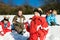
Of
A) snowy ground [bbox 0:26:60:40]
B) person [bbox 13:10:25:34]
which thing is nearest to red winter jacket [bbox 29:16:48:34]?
snowy ground [bbox 0:26:60:40]

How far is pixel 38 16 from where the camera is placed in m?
10.5

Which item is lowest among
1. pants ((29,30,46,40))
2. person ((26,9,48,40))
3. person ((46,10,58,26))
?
person ((46,10,58,26))

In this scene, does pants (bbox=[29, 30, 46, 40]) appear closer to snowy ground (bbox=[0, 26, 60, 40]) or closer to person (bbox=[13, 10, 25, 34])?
snowy ground (bbox=[0, 26, 60, 40])

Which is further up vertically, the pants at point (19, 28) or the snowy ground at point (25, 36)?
the pants at point (19, 28)

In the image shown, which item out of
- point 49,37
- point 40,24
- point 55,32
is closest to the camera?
point 40,24

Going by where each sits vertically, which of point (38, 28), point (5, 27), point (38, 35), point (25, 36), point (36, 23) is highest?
point (36, 23)

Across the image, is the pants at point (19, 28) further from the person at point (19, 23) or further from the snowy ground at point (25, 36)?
the snowy ground at point (25, 36)

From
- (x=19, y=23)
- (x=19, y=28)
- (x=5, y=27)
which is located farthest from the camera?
(x=19, y=23)

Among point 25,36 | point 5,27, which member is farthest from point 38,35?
point 5,27

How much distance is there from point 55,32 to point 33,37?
2724 millimetres

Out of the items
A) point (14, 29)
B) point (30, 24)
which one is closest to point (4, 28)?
point (14, 29)

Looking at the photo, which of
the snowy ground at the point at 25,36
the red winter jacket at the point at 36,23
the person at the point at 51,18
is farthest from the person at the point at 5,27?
the red winter jacket at the point at 36,23

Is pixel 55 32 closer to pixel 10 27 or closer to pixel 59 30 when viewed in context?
pixel 59 30

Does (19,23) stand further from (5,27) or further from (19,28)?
(5,27)
